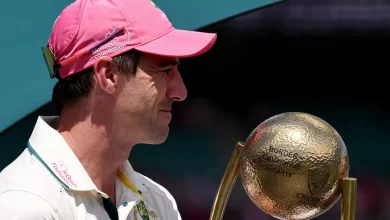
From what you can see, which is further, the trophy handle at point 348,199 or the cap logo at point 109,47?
the cap logo at point 109,47

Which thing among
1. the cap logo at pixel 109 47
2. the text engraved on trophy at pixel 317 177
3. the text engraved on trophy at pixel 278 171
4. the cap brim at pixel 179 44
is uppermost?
the cap logo at pixel 109 47

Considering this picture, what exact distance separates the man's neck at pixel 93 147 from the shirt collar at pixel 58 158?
0.04m

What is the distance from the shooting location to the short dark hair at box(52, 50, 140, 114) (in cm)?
185

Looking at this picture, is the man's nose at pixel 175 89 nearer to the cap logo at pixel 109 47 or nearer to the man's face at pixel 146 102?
the man's face at pixel 146 102

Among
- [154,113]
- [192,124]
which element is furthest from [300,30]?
[154,113]

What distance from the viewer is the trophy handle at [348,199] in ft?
5.27

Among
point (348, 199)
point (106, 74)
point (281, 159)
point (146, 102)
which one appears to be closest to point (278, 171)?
point (281, 159)

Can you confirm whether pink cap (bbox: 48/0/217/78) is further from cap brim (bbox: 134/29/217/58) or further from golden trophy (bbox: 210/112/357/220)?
golden trophy (bbox: 210/112/357/220)

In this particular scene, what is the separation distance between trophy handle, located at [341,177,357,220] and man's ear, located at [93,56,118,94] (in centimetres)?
62

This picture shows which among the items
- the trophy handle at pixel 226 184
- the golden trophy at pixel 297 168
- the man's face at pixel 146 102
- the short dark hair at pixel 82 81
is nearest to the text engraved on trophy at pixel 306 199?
the golden trophy at pixel 297 168

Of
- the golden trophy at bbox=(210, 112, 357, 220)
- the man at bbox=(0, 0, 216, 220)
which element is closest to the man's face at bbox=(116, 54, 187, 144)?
the man at bbox=(0, 0, 216, 220)

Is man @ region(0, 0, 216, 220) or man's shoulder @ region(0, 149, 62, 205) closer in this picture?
man's shoulder @ region(0, 149, 62, 205)

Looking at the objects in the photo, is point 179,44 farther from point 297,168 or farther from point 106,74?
point 297,168

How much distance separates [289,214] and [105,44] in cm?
61
